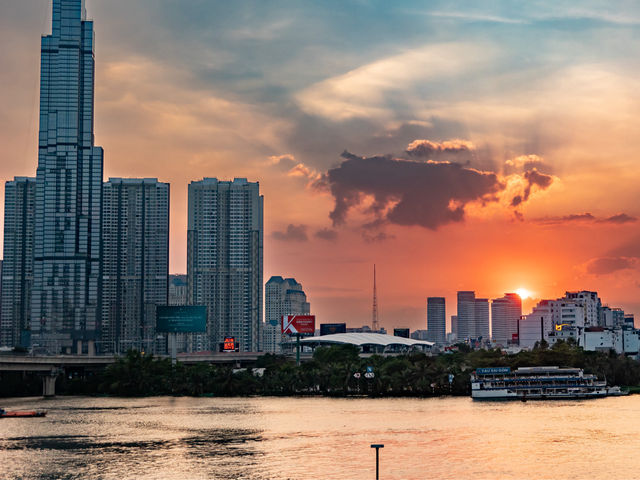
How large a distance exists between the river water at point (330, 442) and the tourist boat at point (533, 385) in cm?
1107

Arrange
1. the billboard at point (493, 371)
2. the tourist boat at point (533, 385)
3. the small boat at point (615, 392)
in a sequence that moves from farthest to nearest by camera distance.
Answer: the small boat at point (615, 392), the billboard at point (493, 371), the tourist boat at point (533, 385)

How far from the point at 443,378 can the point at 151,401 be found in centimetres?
6487

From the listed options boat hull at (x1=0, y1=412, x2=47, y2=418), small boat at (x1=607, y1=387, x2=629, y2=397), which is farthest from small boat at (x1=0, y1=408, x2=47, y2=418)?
small boat at (x1=607, y1=387, x2=629, y2=397)

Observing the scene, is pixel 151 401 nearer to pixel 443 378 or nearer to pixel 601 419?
pixel 443 378

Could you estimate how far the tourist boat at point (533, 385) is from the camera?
552 feet

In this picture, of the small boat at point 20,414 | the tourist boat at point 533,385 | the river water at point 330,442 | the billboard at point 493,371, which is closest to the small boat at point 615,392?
the tourist boat at point 533,385

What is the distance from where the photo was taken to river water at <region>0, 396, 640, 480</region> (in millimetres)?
81750

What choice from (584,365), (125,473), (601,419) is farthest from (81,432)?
(584,365)

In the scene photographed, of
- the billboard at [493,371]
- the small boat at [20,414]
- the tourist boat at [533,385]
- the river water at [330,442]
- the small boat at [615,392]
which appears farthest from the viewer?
the small boat at [615,392]

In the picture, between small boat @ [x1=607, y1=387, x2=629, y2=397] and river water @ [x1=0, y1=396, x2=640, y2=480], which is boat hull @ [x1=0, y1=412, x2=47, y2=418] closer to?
river water @ [x1=0, y1=396, x2=640, y2=480]

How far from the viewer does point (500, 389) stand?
554 ft

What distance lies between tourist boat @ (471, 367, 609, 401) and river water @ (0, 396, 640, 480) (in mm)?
11074

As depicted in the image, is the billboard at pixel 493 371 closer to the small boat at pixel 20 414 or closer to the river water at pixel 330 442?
the river water at pixel 330 442

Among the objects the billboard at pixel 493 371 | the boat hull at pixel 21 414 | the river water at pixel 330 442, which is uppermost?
the billboard at pixel 493 371
